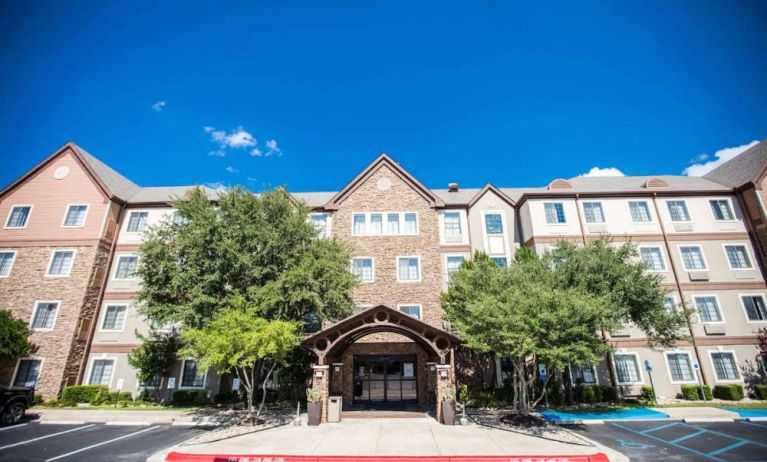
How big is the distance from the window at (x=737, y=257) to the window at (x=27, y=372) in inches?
1802

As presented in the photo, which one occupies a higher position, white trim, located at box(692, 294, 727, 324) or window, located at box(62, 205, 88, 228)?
window, located at box(62, 205, 88, 228)

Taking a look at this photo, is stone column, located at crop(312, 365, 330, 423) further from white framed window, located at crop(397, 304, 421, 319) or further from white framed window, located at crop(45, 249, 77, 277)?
white framed window, located at crop(45, 249, 77, 277)

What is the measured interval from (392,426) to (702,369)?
67.9 ft

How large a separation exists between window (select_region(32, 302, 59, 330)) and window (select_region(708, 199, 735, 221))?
151 ft

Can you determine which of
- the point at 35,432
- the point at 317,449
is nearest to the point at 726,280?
the point at 317,449

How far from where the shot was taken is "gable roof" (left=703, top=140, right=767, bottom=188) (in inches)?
936

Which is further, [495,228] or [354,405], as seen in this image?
[495,228]

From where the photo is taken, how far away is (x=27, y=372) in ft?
69.4

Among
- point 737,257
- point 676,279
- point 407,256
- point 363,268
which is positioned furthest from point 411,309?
point 737,257

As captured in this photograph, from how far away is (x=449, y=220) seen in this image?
83.0ft

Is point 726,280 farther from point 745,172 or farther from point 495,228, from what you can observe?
point 495,228

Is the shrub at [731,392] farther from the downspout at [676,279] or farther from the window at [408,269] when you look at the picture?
the window at [408,269]

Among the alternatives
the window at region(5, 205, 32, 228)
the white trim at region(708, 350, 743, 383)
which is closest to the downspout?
the white trim at region(708, 350, 743, 383)

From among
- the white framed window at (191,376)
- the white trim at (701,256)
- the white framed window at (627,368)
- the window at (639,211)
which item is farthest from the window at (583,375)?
the white framed window at (191,376)
